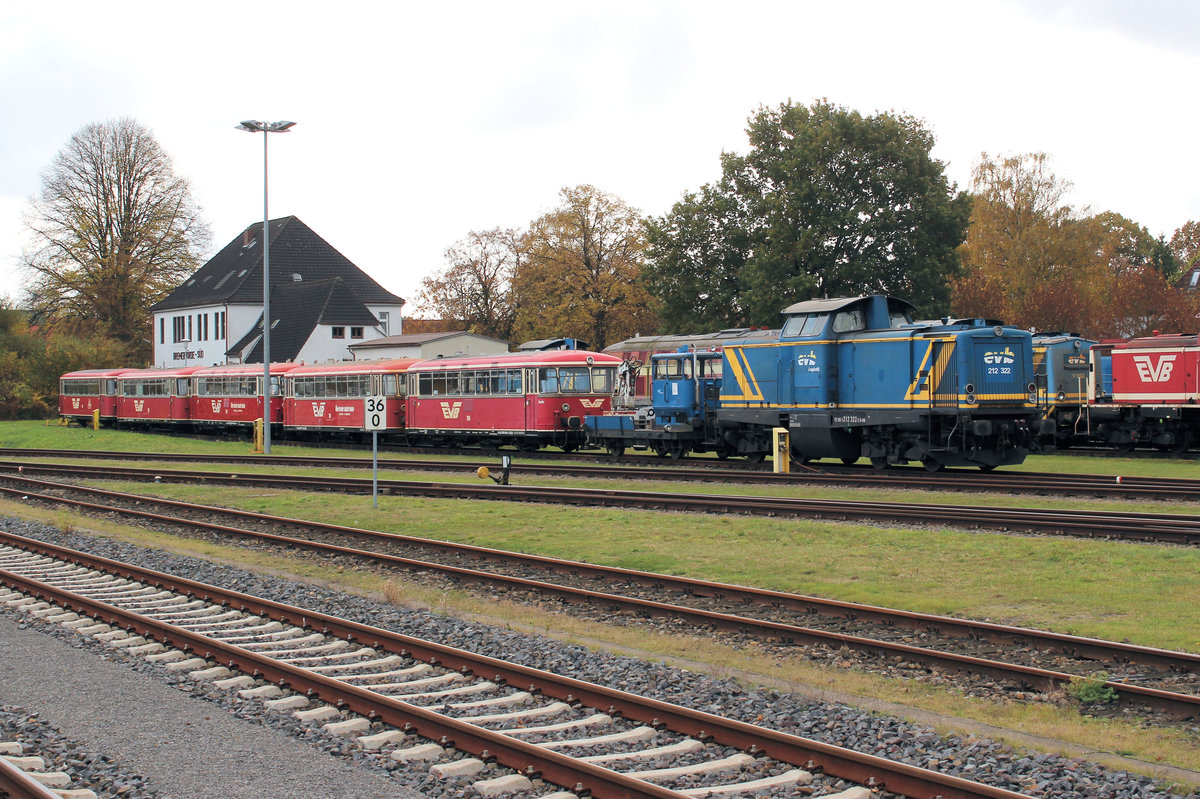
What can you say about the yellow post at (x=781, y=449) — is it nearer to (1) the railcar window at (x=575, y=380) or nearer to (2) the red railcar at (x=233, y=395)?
(1) the railcar window at (x=575, y=380)

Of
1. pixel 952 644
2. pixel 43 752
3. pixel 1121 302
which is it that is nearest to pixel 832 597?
pixel 952 644

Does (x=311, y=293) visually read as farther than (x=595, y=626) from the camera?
Yes

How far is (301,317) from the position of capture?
70.2 metres

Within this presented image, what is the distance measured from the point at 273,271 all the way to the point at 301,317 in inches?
350

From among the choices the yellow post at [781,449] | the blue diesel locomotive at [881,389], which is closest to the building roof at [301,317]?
the blue diesel locomotive at [881,389]

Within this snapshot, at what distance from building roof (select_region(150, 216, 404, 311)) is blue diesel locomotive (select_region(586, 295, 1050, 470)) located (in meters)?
50.6

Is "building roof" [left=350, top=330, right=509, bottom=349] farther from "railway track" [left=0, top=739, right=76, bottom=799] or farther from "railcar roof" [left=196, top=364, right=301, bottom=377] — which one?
"railway track" [left=0, top=739, right=76, bottom=799]

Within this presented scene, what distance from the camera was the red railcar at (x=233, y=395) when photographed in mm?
47656

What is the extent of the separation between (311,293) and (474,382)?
1562 inches

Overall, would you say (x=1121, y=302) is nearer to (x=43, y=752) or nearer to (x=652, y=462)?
(x=652, y=462)

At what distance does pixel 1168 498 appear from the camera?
19.6 m

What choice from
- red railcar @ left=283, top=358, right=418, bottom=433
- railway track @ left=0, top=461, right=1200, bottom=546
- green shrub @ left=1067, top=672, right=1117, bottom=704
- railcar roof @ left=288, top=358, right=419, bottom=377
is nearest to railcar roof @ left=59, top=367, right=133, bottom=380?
red railcar @ left=283, top=358, right=418, bottom=433

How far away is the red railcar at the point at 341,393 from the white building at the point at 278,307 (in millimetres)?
22288

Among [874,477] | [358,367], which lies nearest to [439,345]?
[358,367]
